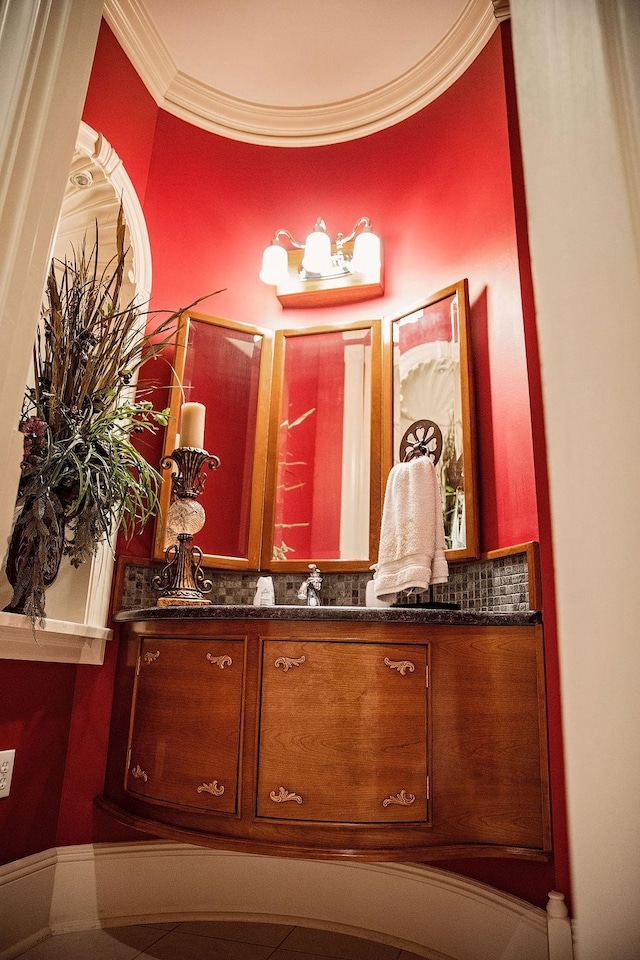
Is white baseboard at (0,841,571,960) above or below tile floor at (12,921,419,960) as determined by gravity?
above

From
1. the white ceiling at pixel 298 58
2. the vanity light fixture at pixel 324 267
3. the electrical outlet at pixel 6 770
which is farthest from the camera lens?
the vanity light fixture at pixel 324 267

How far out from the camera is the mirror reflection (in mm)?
2020

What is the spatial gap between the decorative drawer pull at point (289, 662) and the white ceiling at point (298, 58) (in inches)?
89.3

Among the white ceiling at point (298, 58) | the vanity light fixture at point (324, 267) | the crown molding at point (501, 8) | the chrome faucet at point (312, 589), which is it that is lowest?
the chrome faucet at point (312, 589)

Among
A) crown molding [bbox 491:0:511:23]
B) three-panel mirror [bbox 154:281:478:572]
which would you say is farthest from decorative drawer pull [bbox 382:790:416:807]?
crown molding [bbox 491:0:511:23]

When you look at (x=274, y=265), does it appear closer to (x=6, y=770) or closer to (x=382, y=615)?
(x=382, y=615)

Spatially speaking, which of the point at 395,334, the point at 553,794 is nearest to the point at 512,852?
the point at 553,794

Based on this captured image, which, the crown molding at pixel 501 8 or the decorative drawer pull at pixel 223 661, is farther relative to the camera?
the crown molding at pixel 501 8

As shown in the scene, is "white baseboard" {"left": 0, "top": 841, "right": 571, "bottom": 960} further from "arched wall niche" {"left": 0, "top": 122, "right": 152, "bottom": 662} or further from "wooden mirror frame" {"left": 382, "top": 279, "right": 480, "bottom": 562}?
"wooden mirror frame" {"left": 382, "top": 279, "right": 480, "bottom": 562}

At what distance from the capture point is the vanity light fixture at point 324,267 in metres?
2.49

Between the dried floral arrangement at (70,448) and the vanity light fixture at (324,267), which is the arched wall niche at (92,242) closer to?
the dried floral arrangement at (70,448)

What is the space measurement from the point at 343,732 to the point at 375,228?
1992 mm

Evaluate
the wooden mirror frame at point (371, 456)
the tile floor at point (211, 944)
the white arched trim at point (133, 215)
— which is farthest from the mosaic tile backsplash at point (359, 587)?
the white arched trim at point (133, 215)

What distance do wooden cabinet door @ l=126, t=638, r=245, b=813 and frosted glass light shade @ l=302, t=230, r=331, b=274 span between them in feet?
5.07
